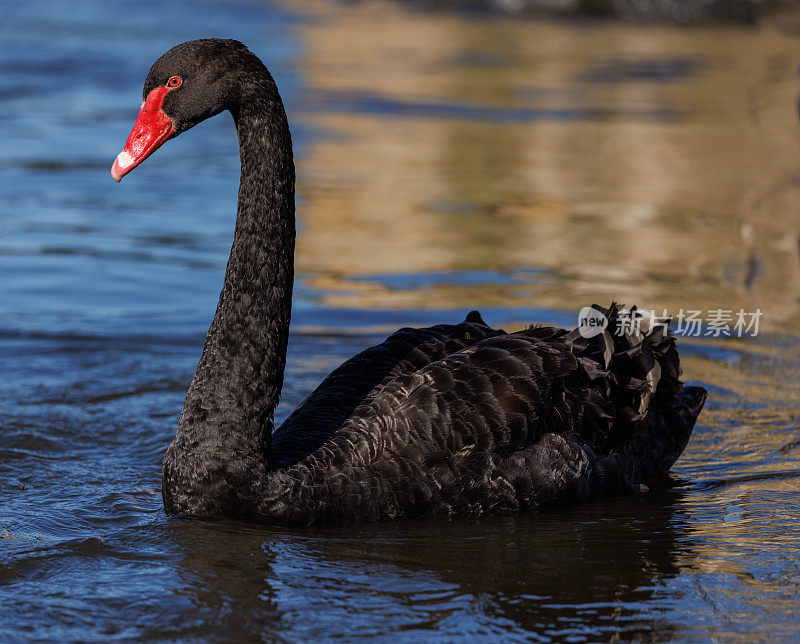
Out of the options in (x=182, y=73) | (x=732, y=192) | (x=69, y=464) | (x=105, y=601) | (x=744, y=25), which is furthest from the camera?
(x=744, y=25)

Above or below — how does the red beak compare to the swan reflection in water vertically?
above

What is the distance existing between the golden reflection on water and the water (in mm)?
47

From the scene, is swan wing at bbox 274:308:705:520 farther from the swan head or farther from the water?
the swan head

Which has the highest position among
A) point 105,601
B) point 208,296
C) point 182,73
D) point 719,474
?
point 182,73

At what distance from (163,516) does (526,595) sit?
164 centimetres

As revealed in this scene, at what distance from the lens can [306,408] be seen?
6.01 m

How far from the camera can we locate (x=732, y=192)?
12797 millimetres

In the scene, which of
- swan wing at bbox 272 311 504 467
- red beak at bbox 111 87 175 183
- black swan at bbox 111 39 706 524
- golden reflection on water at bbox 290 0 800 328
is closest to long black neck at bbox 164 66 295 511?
black swan at bbox 111 39 706 524

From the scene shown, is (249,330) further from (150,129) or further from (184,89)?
(184,89)

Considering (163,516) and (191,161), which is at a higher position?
(191,161)

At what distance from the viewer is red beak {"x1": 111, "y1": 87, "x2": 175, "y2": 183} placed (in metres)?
5.27

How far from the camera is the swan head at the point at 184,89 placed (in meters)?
5.32

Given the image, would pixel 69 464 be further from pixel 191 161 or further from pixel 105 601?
pixel 191 161

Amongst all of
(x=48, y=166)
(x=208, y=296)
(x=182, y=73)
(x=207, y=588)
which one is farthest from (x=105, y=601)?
(x=48, y=166)
